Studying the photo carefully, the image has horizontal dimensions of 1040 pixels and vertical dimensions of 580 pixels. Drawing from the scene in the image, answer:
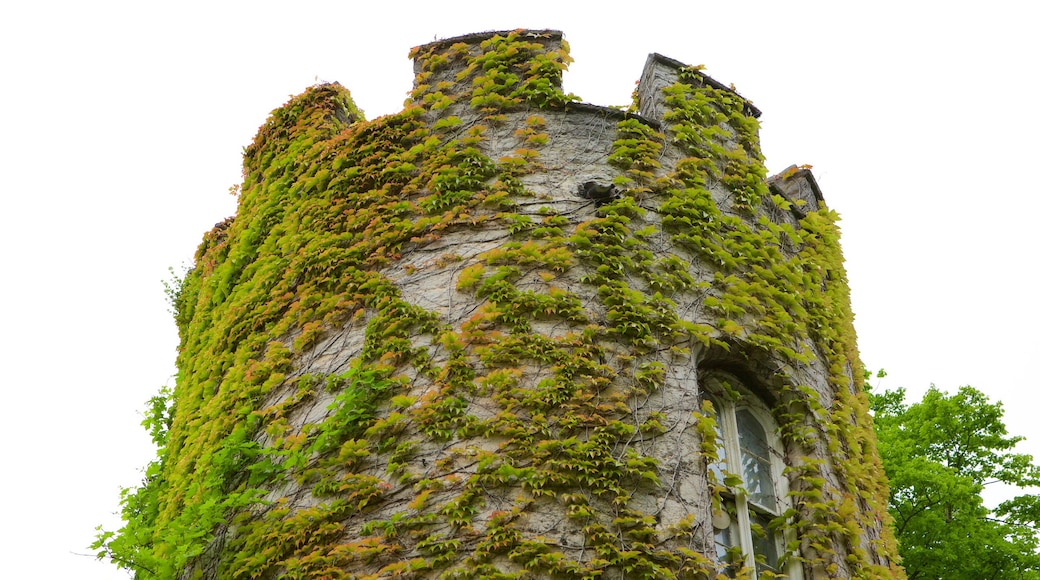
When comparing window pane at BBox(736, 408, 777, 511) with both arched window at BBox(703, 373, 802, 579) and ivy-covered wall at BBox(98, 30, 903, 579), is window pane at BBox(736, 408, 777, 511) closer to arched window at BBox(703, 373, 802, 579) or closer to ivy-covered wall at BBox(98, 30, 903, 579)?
arched window at BBox(703, 373, 802, 579)

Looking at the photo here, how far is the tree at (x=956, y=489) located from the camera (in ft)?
52.9

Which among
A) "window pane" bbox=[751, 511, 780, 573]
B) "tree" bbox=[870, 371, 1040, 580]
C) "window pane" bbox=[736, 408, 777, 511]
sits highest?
"tree" bbox=[870, 371, 1040, 580]

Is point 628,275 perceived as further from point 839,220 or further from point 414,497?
point 839,220

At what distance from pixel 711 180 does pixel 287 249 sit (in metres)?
3.57

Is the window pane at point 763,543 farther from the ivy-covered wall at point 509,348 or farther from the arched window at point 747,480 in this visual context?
the ivy-covered wall at point 509,348

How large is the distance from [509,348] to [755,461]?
2.16 meters

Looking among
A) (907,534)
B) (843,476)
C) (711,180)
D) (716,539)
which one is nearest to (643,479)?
(716,539)

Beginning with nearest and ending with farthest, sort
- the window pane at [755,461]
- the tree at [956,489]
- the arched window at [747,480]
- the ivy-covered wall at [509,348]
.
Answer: the ivy-covered wall at [509,348], the arched window at [747,480], the window pane at [755,461], the tree at [956,489]

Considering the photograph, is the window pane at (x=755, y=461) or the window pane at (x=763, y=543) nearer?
the window pane at (x=763, y=543)

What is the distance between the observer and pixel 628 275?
7.91 metres

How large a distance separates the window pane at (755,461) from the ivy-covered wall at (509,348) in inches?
7.0

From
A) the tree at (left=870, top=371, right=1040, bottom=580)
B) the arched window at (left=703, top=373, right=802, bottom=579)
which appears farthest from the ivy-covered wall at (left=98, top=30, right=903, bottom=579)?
the tree at (left=870, top=371, right=1040, bottom=580)

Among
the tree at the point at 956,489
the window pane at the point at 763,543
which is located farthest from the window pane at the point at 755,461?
the tree at the point at 956,489

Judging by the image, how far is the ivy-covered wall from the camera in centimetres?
682
